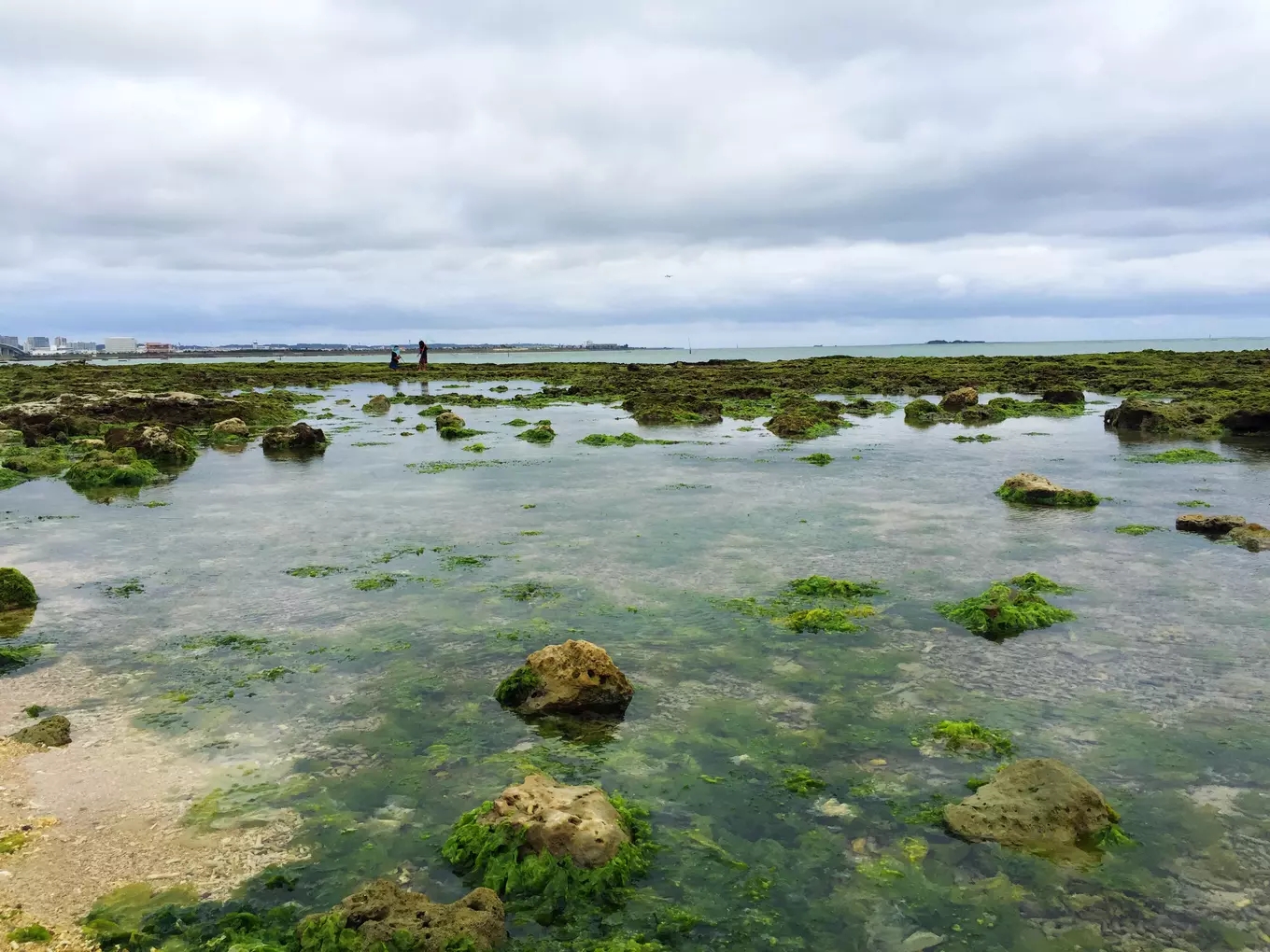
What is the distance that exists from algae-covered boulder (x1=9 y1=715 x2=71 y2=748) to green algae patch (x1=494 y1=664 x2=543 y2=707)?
3.55 meters

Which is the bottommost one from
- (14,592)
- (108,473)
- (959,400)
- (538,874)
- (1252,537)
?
(538,874)

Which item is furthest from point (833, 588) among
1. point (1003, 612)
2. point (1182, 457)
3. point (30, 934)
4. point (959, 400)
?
point (959, 400)

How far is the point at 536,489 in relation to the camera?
18328 millimetres

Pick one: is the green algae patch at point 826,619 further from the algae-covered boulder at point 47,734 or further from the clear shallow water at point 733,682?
the algae-covered boulder at point 47,734

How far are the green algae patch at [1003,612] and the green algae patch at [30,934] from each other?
8.56 m

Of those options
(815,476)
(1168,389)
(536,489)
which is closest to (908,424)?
(815,476)

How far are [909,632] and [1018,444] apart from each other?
18629mm

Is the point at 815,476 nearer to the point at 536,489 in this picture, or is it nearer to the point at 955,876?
the point at 536,489

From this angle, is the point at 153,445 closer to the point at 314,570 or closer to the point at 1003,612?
the point at 314,570

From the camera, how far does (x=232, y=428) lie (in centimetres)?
2852

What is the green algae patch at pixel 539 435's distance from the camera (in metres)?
27.1

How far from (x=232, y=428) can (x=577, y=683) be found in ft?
84.4

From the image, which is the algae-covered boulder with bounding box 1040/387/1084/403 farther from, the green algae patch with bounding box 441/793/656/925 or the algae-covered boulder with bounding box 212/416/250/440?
the green algae patch with bounding box 441/793/656/925

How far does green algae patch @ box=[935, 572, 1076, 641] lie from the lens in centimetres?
905
